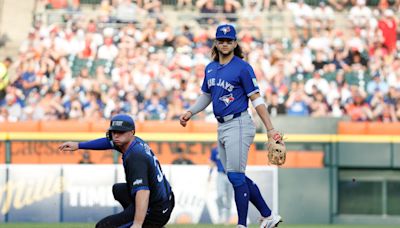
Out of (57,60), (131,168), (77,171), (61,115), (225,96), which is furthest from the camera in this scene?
(57,60)

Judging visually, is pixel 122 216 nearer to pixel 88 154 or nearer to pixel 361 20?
pixel 88 154

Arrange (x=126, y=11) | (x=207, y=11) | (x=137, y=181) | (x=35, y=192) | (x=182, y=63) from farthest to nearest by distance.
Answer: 1. (x=207, y=11)
2. (x=126, y=11)
3. (x=182, y=63)
4. (x=35, y=192)
5. (x=137, y=181)

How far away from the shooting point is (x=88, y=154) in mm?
15391

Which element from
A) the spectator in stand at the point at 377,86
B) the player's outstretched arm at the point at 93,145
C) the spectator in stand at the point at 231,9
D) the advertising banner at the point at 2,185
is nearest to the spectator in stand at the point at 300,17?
the spectator in stand at the point at 231,9

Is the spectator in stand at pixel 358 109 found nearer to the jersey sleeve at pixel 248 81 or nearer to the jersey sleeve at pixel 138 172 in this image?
the jersey sleeve at pixel 248 81

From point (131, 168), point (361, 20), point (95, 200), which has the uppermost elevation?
point (361, 20)

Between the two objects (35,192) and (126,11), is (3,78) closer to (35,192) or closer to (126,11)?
(35,192)

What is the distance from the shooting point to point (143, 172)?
23.6 feet

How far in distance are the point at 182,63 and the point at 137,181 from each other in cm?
1052

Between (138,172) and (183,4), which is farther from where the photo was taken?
(183,4)

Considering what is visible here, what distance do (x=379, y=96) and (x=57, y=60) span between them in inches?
226

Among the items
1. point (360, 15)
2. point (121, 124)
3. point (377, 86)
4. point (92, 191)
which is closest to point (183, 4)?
point (360, 15)

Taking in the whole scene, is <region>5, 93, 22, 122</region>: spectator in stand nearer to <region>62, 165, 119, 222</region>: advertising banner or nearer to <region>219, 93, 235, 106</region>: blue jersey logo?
<region>62, 165, 119, 222</region>: advertising banner

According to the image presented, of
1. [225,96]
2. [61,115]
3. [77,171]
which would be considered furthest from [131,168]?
[61,115]
